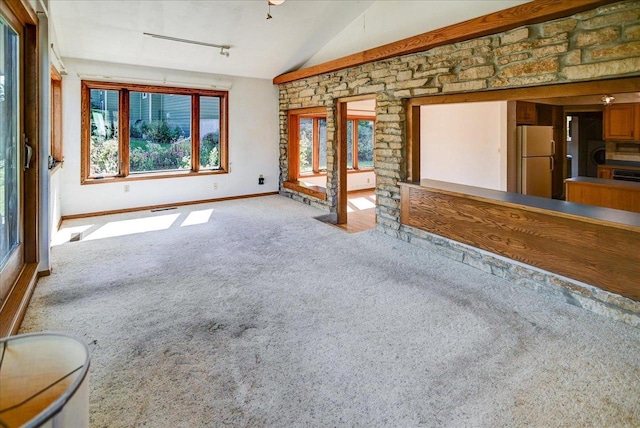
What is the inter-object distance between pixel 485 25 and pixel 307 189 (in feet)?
13.1

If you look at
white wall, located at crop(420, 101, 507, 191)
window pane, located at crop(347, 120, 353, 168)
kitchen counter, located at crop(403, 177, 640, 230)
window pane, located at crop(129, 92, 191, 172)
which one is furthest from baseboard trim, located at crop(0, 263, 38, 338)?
window pane, located at crop(347, 120, 353, 168)

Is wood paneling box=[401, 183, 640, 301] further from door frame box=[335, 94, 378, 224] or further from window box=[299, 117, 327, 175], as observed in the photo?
window box=[299, 117, 327, 175]

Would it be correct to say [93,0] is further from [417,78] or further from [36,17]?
[417,78]

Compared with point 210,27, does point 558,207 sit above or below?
below

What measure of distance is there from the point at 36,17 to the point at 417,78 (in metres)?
3.54

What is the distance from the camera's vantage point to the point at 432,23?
4141 mm

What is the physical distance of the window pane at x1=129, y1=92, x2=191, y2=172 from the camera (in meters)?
6.09

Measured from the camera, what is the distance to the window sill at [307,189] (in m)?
6.22

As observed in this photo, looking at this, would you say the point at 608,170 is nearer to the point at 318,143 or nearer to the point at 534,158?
the point at 534,158

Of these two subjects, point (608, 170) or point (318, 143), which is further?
point (318, 143)

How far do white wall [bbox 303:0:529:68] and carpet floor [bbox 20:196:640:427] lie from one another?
258 centimetres

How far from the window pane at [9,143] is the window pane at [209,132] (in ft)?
13.4

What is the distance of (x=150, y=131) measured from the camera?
6195 mm

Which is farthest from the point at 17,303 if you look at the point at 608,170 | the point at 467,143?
the point at 608,170
